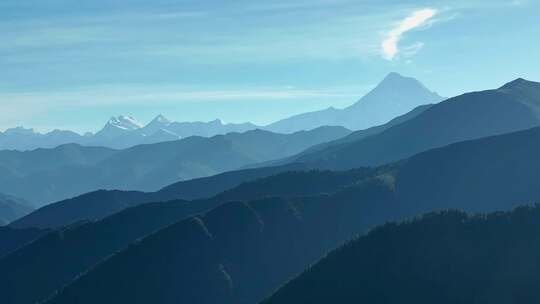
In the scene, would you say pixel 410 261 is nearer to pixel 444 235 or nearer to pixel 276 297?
pixel 444 235

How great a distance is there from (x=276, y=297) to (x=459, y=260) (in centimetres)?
4186

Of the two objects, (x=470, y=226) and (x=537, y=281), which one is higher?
(x=470, y=226)

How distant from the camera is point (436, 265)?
14788 centimetres

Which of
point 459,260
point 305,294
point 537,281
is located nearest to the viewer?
point 537,281

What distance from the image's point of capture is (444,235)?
15588cm

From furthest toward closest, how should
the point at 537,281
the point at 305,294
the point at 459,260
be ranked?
1. the point at 305,294
2. the point at 459,260
3. the point at 537,281

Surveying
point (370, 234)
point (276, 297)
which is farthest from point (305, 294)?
point (370, 234)

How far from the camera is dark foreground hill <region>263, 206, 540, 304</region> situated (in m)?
138

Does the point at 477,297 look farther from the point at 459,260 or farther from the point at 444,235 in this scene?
the point at 444,235

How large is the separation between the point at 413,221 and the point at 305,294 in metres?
31.0

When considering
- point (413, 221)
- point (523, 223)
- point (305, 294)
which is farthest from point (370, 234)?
point (523, 223)

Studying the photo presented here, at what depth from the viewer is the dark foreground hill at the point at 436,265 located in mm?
137875

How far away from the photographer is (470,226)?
15538cm

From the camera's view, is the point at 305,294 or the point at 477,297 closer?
the point at 477,297
